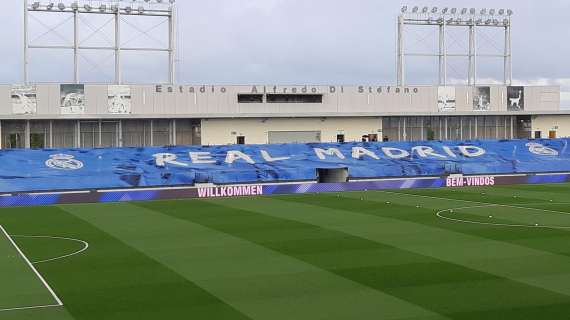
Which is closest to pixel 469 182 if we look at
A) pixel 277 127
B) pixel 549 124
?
pixel 277 127

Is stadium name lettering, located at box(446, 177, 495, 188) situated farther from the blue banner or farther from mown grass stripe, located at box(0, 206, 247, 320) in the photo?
mown grass stripe, located at box(0, 206, 247, 320)

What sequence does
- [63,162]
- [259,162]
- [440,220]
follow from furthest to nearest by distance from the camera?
[259,162], [63,162], [440,220]

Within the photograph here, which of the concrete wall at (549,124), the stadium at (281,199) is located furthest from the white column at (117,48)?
the concrete wall at (549,124)

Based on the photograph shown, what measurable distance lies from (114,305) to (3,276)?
14.7ft

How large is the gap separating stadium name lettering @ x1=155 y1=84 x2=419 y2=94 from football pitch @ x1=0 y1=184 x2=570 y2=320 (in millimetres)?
34216

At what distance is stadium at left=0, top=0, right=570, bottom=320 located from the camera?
14.9 m

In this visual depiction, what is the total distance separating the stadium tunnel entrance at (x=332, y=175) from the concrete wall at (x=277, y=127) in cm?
2005

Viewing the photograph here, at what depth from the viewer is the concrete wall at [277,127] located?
67000 mm

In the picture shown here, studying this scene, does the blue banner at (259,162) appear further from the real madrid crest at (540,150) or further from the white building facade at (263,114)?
the white building facade at (263,114)

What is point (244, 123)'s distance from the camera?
6788 cm

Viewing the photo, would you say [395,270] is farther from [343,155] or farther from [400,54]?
[400,54]

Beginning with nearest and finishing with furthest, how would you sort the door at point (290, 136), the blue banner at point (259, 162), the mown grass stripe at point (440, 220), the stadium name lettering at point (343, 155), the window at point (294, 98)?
1. the mown grass stripe at point (440, 220)
2. the blue banner at point (259, 162)
3. the stadium name lettering at point (343, 155)
4. the door at point (290, 136)
5. the window at point (294, 98)

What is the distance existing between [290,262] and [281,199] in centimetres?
1828

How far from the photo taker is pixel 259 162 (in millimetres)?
48438
